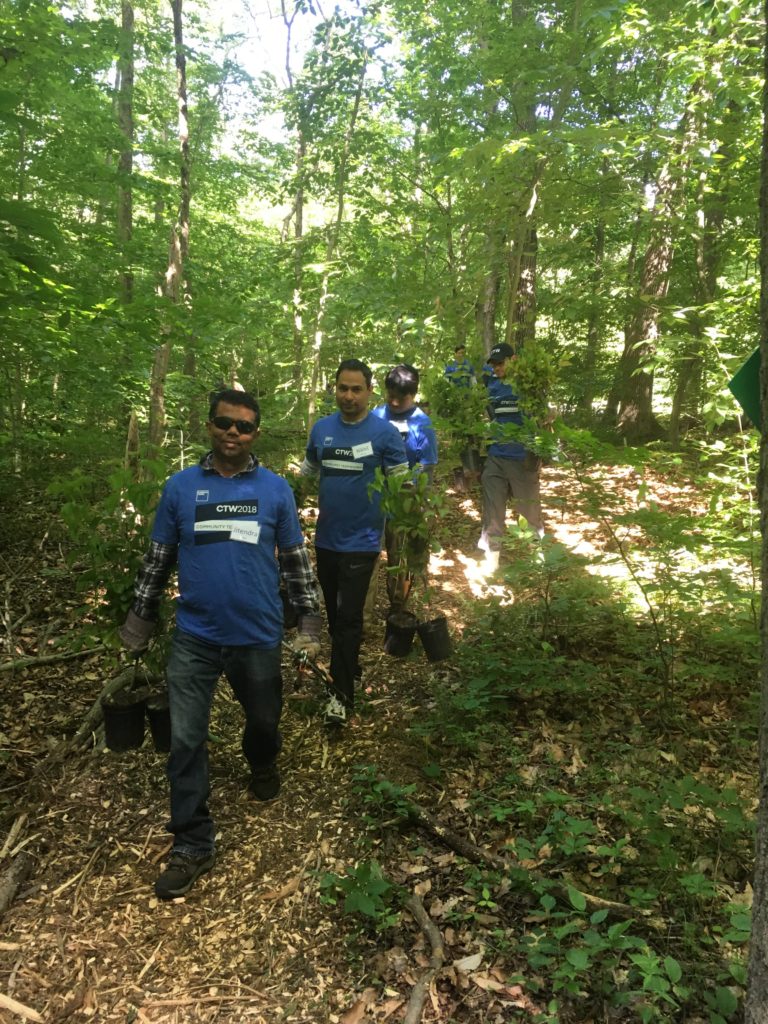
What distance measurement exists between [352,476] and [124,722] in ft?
6.83

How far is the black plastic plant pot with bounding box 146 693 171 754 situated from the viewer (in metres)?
3.58

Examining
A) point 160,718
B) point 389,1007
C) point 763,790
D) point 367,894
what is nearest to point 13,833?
point 160,718

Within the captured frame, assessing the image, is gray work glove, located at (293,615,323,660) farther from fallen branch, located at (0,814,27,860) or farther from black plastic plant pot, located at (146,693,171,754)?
fallen branch, located at (0,814,27,860)

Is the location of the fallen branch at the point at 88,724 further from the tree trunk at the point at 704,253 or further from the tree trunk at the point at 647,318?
the tree trunk at the point at 647,318

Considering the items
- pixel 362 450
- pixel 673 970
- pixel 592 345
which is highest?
pixel 592 345

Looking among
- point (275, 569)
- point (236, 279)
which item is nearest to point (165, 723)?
point (275, 569)

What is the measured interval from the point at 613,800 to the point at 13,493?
7.12m

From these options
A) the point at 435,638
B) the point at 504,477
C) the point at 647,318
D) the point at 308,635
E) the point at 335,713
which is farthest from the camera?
the point at 647,318

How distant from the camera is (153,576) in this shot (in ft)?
10.5

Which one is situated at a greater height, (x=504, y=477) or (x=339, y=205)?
(x=339, y=205)

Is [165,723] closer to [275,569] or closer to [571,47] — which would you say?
[275,569]

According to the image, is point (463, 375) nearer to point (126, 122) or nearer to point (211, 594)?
point (211, 594)

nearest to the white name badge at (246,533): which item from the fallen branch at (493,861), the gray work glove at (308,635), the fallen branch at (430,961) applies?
the gray work glove at (308,635)

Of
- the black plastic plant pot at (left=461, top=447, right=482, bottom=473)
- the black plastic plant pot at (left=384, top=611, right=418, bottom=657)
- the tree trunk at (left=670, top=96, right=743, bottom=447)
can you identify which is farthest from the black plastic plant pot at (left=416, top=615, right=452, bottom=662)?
the black plastic plant pot at (left=461, top=447, right=482, bottom=473)
